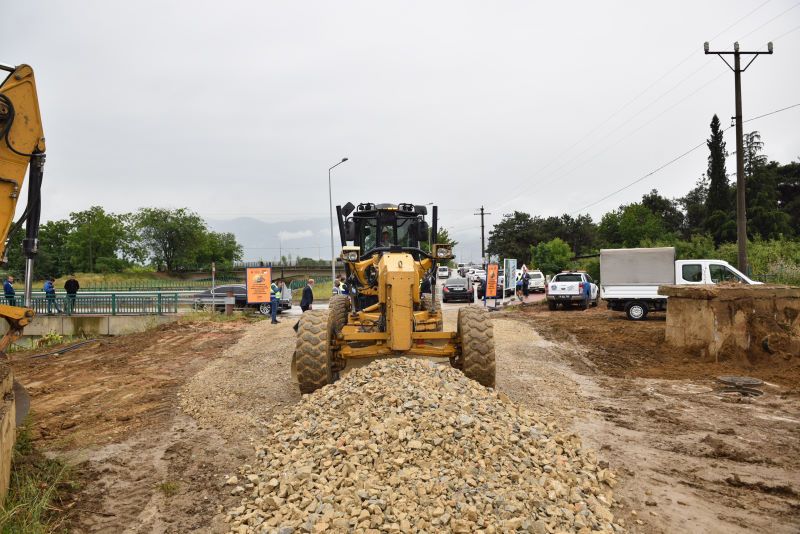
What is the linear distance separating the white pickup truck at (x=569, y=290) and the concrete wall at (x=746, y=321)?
11518 millimetres

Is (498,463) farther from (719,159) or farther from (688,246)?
(719,159)

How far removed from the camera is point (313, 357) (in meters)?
6.47

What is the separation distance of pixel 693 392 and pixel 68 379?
11.3m

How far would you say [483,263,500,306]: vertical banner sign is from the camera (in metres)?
21.3

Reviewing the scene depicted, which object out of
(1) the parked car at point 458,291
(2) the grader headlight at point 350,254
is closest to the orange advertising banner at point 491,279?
(1) the parked car at point 458,291

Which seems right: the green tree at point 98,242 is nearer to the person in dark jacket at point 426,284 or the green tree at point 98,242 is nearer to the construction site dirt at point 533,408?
the construction site dirt at point 533,408

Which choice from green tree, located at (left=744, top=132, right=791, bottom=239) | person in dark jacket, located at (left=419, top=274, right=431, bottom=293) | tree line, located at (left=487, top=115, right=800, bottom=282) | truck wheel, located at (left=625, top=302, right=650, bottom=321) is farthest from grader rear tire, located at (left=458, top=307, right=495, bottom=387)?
green tree, located at (left=744, top=132, right=791, bottom=239)

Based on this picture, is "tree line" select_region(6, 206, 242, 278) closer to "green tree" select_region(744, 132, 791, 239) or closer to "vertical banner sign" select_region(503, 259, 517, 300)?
"vertical banner sign" select_region(503, 259, 517, 300)

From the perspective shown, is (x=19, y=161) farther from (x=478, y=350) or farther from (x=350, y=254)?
(x=478, y=350)

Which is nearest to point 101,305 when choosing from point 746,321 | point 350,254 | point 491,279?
point 350,254

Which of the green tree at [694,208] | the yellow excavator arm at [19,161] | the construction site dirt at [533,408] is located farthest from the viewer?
the green tree at [694,208]

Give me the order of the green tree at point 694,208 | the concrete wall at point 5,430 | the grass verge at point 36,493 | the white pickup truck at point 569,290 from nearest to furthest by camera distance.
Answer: the grass verge at point 36,493 < the concrete wall at point 5,430 < the white pickup truck at point 569,290 < the green tree at point 694,208

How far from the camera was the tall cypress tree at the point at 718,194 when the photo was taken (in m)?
39.5

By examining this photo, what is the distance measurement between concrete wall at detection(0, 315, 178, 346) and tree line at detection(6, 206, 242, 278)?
175ft
